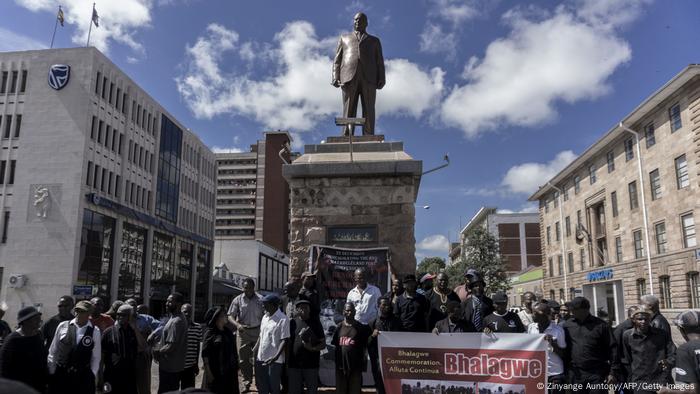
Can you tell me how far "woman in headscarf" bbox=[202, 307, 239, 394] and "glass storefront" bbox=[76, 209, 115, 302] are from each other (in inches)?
1249

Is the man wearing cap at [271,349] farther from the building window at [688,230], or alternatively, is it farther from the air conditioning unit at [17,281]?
the air conditioning unit at [17,281]

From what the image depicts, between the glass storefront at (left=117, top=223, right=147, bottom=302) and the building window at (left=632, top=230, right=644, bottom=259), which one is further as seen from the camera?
the glass storefront at (left=117, top=223, right=147, bottom=302)

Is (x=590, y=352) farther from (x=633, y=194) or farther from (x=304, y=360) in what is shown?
(x=633, y=194)

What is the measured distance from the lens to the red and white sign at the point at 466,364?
5.86 metres

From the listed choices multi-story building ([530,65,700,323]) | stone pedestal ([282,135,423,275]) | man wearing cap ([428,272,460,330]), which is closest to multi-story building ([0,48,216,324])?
stone pedestal ([282,135,423,275])

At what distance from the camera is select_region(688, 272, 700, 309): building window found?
25.6m

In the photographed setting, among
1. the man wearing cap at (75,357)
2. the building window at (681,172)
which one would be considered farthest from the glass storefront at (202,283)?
the man wearing cap at (75,357)

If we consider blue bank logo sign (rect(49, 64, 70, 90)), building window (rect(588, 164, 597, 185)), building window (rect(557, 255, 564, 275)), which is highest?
blue bank logo sign (rect(49, 64, 70, 90))

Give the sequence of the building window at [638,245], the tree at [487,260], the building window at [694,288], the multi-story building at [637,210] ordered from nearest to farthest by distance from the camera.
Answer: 1. the building window at [694,288]
2. the multi-story building at [637,210]
3. the building window at [638,245]
4. the tree at [487,260]

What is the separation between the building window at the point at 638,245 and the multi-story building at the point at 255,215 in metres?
29.9

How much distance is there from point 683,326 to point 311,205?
6.32 metres

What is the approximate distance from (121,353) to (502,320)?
16.1 feet

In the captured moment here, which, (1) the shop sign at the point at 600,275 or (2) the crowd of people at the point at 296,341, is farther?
(1) the shop sign at the point at 600,275

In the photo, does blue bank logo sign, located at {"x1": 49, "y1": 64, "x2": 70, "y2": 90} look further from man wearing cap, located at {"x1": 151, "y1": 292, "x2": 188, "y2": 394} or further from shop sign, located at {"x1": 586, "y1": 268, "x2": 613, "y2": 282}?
shop sign, located at {"x1": 586, "y1": 268, "x2": 613, "y2": 282}
